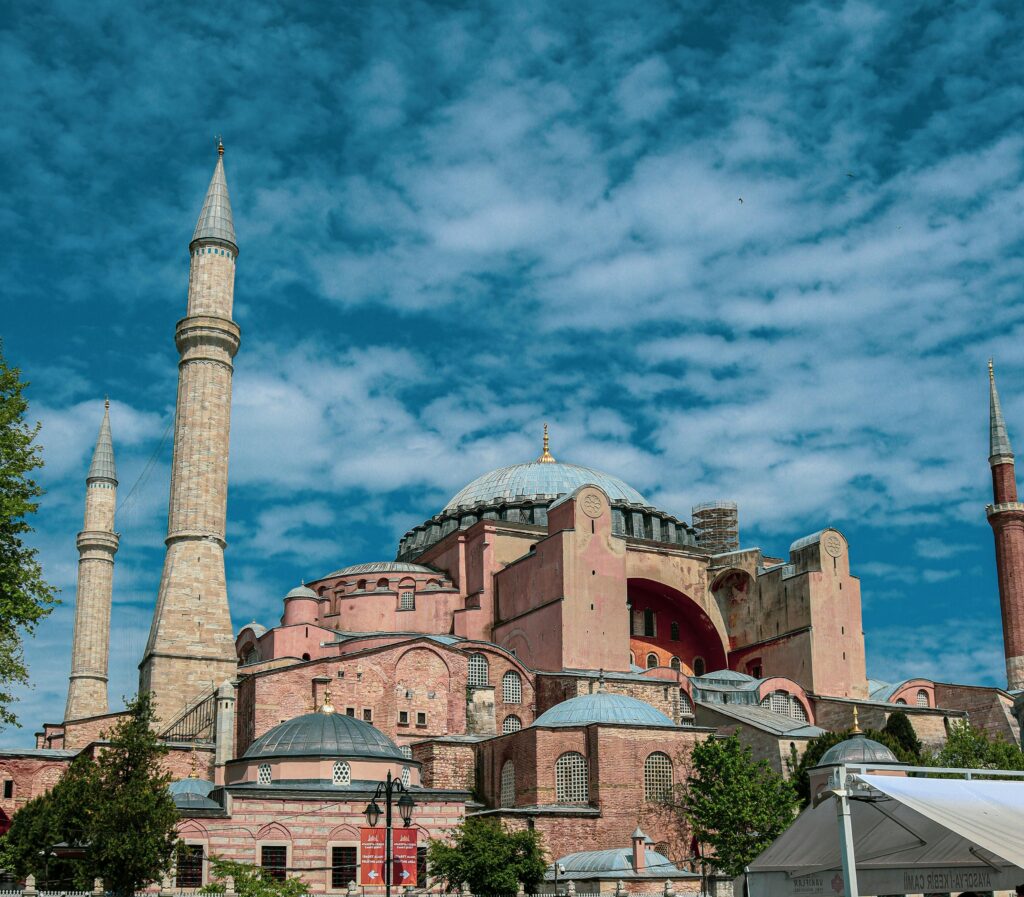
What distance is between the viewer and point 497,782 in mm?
29766

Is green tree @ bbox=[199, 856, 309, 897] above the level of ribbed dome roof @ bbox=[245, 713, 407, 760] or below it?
below

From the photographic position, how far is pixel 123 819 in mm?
20984

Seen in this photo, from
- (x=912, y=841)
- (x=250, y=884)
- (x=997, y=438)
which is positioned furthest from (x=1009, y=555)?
(x=912, y=841)

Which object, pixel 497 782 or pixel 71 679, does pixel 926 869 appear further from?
pixel 71 679

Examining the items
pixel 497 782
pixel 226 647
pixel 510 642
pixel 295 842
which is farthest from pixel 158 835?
pixel 510 642

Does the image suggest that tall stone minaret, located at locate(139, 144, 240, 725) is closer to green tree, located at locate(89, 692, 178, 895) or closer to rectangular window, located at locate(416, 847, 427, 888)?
rectangular window, located at locate(416, 847, 427, 888)

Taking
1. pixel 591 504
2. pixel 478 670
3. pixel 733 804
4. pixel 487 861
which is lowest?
pixel 487 861

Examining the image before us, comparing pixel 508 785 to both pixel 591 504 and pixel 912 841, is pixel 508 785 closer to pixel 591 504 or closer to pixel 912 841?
pixel 591 504

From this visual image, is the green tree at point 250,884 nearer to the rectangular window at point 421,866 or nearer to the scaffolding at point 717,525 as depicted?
the rectangular window at point 421,866

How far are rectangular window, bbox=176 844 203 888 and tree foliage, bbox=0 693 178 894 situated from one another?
750 mm

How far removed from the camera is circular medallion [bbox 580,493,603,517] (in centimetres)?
3512

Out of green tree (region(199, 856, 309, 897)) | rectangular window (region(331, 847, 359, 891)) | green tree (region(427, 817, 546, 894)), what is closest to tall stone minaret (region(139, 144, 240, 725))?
rectangular window (region(331, 847, 359, 891))

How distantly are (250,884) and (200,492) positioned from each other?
1651 centimetres

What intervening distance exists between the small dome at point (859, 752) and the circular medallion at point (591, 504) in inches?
398
